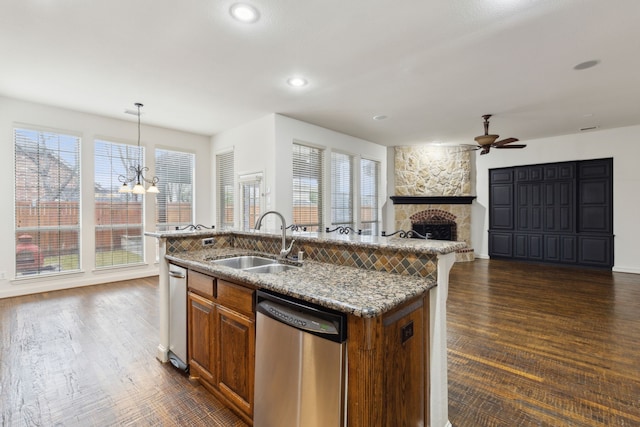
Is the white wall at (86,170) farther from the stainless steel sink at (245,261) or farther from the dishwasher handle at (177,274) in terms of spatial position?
the stainless steel sink at (245,261)

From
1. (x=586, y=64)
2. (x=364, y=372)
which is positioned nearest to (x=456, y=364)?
(x=364, y=372)

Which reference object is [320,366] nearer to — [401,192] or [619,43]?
[619,43]

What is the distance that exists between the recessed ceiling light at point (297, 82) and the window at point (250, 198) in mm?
1961

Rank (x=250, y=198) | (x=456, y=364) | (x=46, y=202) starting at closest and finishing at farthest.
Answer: (x=456, y=364) < (x=46, y=202) < (x=250, y=198)

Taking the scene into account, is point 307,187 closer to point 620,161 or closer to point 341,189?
A: point 341,189

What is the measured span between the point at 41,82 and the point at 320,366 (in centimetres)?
501

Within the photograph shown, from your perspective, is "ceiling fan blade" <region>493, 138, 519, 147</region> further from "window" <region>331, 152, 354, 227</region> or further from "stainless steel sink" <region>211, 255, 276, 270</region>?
"stainless steel sink" <region>211, 255, 276, 270</region>

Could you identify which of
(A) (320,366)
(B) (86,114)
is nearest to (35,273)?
(B) (86,114)

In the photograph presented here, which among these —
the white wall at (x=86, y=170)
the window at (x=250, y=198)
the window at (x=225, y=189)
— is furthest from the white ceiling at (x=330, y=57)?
the window at (x=225, y=189)

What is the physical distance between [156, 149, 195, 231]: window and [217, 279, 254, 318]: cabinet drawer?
4.85 meters

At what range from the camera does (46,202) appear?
4902mm

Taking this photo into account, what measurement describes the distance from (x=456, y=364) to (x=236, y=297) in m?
1.98

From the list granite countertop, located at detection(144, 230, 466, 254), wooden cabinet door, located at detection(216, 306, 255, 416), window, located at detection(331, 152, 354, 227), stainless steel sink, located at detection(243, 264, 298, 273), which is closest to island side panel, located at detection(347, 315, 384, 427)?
granite countertop, located at detection(144, 230, 466, 254)

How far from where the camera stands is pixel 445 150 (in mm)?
7852
